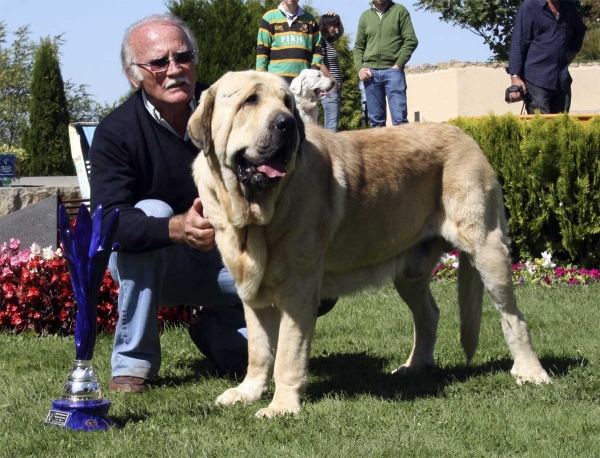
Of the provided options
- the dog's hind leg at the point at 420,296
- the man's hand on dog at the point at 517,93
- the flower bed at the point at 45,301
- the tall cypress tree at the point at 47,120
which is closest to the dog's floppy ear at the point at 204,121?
the dog's hind leg at the point at 420,296

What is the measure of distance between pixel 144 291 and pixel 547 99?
254 inches

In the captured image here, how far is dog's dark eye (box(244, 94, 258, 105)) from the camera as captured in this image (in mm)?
3682

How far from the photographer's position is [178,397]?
14.0ft

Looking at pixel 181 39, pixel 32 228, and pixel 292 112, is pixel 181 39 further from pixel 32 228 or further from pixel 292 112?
pixel 32 228

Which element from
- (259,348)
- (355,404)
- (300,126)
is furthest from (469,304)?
(300,126)

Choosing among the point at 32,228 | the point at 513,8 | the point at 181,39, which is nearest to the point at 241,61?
the point at 32,228

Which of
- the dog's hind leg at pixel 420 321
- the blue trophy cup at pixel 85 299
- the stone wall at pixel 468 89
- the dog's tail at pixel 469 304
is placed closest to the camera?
the blue trophy cup at pixel 85 299

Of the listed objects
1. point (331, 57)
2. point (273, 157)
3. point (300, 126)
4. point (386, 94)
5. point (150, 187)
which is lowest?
point (150, 187)

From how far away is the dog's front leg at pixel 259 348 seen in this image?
4199 millimetres

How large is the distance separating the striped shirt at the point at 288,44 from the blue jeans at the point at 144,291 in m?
5.90

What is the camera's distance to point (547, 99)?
31.3 ft

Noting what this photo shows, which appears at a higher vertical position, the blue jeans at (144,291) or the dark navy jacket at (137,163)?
the dark navy jacket at (137,163)

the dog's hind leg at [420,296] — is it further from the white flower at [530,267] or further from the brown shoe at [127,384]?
the white flower at [530,267]

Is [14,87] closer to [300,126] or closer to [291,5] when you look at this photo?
[291,5]
